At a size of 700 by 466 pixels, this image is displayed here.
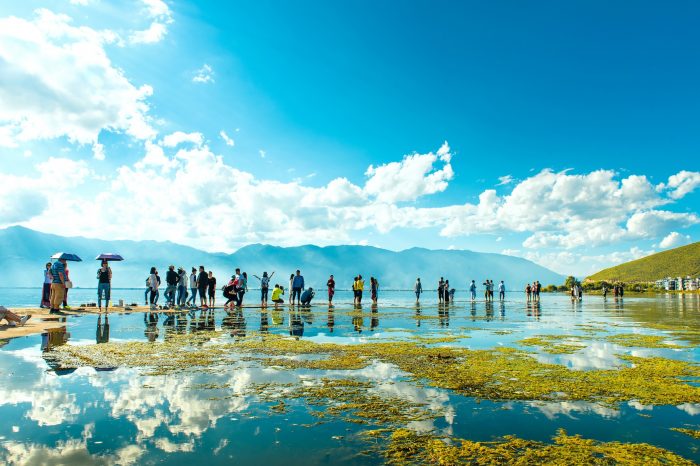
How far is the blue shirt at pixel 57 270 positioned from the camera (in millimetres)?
21667

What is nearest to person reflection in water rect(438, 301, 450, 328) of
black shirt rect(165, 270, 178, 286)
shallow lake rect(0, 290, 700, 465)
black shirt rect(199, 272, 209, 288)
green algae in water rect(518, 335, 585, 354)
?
green algae in water rect(518, 335, 585, 354)

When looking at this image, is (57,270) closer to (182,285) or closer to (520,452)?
(182,285)

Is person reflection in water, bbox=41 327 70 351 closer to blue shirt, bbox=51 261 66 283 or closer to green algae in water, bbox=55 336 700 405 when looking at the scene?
green algae in water, bbox=55 336 700 405

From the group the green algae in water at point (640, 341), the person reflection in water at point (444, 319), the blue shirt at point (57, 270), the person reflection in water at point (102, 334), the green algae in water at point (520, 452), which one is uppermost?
the blue shirt at point (57, 270)

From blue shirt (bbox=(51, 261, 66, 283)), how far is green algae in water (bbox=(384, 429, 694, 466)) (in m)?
22.9

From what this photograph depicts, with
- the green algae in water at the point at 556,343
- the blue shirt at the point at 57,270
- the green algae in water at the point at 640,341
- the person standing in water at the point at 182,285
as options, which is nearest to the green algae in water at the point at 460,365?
the green algae in water at the point at 556,343

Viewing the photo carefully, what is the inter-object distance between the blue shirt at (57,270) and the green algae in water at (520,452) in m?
22.9

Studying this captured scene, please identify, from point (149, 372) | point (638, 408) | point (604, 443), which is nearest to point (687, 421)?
point (638, 408)

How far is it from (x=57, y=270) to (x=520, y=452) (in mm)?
24384

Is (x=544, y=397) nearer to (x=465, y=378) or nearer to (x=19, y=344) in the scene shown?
(x=465, y=378)

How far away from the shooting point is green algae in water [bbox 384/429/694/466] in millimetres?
4254

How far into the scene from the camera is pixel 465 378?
8078 mm

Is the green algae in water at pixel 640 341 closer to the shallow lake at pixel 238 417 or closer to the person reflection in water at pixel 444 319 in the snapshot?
the shallow lake at pixel 238 417

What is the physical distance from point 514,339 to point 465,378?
7.12 m
